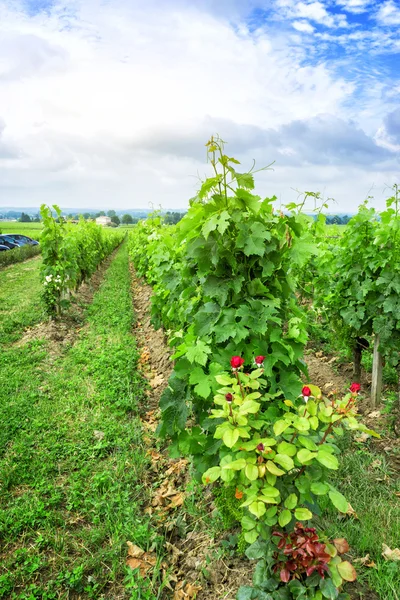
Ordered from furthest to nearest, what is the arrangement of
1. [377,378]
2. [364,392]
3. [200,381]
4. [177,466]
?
[364,392]
[377,378]
[177,466]
[200,381]

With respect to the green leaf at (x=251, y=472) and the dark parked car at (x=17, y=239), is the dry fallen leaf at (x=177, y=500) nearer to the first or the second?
the green leaf at (x=251, y=472)

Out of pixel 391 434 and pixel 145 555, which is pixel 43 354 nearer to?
pixel 145 555

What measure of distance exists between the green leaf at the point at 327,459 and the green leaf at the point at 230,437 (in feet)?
1.28

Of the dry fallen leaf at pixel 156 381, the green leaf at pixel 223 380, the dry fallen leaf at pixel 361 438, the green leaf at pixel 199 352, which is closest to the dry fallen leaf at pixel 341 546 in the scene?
the green leaf at pixel 223 380

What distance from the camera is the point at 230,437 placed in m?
1.96

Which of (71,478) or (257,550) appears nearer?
(257,550)

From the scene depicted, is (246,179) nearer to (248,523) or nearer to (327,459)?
(327,459)

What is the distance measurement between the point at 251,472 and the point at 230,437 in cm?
18

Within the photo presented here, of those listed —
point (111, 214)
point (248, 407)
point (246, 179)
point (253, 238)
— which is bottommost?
point (248, 407)

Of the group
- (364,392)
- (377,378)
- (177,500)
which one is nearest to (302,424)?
(177,500)

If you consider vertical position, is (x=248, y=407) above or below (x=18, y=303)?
above

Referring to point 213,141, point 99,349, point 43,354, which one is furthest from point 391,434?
point 43,354

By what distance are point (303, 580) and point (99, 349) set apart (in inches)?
224

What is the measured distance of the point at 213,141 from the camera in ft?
8.68
